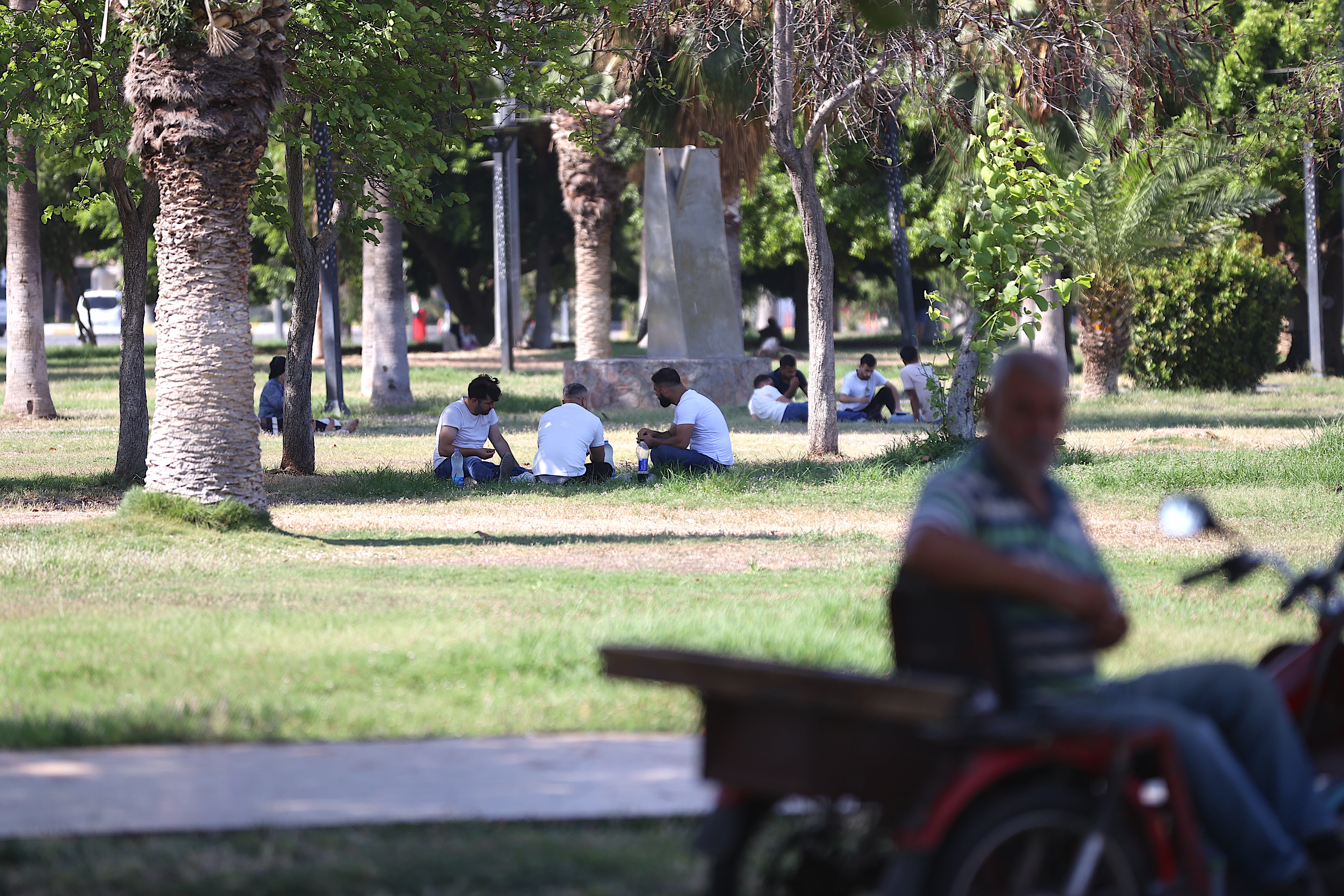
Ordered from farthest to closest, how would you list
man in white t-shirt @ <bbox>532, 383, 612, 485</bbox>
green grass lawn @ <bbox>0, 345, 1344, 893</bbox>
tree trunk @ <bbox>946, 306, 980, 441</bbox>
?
tree trunk @ <bbox>946, 306, 980, 441</bbox> < man in white t-shirt @ <bbox>532, 383, 612, 485</bbox> < green grass lawn @ <bbox>0, 345, 1344, 893</bbox>

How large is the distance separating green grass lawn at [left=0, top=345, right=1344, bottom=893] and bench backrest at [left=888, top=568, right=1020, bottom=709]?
108 cm

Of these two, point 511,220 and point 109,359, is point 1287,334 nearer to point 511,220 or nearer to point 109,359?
point 511,220

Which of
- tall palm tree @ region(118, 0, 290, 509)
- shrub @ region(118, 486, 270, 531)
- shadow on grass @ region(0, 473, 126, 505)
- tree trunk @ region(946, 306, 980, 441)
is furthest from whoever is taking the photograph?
tree trunk @ region(946, 306, 980, 441)

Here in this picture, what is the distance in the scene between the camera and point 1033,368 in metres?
3.50

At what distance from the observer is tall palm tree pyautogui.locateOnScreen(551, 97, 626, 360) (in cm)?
2977

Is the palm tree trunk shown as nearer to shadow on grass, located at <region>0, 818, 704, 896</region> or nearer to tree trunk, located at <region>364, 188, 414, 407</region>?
shadow on grass, located at <region>0, 818, 704, 896</region>

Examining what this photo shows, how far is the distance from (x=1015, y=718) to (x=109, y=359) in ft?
128

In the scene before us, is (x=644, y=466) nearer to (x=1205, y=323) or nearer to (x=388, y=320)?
(x=388, y=320)

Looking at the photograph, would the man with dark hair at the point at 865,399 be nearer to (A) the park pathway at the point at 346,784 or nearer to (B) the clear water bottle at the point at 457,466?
(B) the clear water bottle at the point at 457,466

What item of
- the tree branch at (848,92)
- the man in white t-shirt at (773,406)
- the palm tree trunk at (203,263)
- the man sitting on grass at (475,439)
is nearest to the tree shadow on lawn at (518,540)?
the palm tree trunk at (203,263)

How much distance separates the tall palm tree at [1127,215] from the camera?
24.8 meters

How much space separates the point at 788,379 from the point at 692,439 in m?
8.56

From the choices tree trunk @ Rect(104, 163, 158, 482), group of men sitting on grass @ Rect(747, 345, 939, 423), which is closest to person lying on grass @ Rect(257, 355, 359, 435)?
tree trunk @ Rect(104, 163, 158, 482)

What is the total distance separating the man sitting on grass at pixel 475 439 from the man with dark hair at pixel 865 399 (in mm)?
8737
